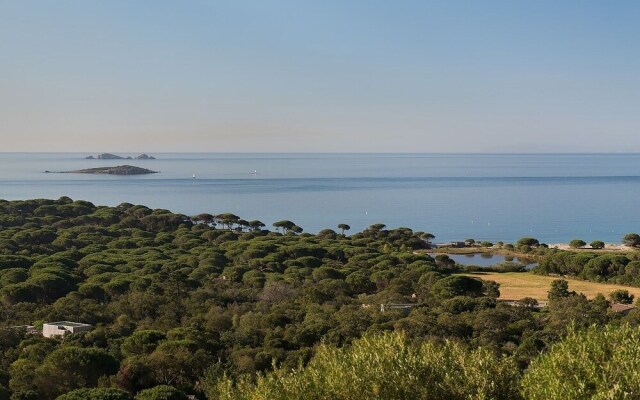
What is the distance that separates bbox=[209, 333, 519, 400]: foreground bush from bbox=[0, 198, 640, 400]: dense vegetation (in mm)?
16

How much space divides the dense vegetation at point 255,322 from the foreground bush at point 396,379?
0.02 metres

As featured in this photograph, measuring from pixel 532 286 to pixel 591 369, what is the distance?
2368cm

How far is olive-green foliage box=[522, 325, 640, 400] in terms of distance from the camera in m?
7.14

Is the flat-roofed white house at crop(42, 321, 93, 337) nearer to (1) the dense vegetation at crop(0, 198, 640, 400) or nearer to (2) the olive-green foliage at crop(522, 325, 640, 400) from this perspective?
(1) the dense vegetation at crop(0, 198, 640, 400)

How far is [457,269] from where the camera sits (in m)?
35.3

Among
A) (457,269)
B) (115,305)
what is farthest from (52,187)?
(115,305)

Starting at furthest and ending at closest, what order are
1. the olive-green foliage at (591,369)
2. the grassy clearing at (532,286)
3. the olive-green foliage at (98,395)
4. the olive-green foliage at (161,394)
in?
1. the grassy clearing at (532,286)
2. the olive-green foliage at (161,394)
3. the olive-green foliage at (98,395)
4. the olive-green foliage at (591,369)

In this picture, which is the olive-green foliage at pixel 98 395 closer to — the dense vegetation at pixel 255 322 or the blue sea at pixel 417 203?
the dense vegetation at pixel 255 322

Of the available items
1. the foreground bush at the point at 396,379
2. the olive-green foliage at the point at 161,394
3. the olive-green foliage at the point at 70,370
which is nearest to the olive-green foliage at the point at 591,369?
the foreground bush at the point at 396,379

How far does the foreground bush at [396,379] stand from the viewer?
7793 mm

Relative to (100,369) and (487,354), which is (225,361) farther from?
(487,354)

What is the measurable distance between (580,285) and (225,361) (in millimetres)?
20818

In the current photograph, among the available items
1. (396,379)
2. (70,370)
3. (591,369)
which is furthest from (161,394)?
(591,369)

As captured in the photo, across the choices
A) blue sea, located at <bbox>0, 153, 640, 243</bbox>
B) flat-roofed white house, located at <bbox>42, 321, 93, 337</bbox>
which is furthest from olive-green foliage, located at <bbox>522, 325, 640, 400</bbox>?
blue sea, located at <bbox>0, 153, 640, 243</bbox>
